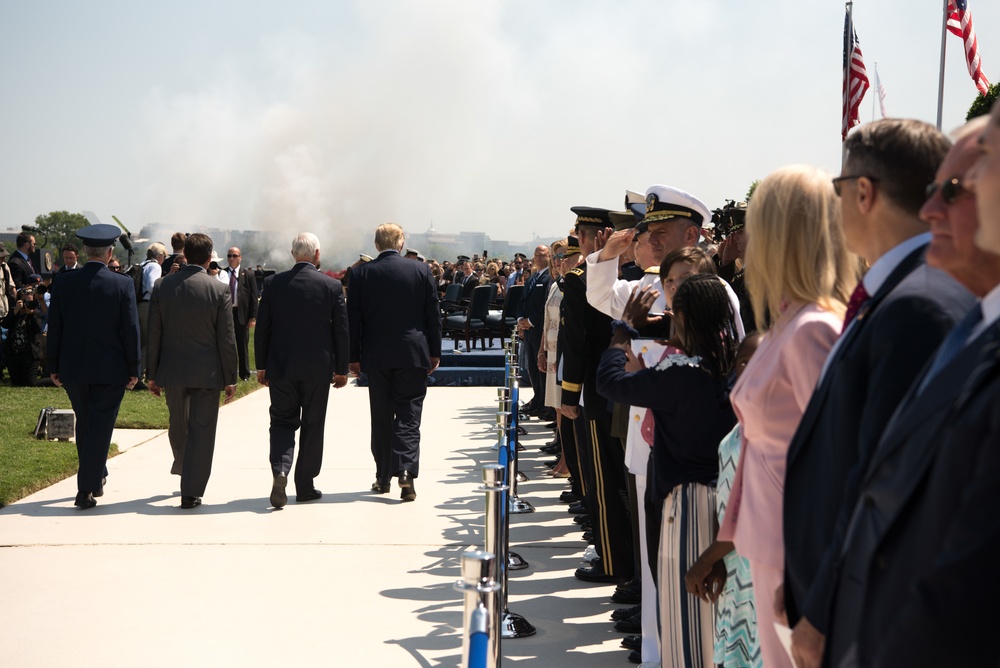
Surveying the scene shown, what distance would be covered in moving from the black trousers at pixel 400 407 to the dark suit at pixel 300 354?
14.7 inches

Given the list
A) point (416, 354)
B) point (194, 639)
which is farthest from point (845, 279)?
point (416, 354)

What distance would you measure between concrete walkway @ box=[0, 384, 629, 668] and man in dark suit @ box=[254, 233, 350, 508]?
502 mm

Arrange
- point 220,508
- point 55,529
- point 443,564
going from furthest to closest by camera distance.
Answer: point 220,508 < point 55,529 < point 443,564

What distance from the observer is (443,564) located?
7.31 m

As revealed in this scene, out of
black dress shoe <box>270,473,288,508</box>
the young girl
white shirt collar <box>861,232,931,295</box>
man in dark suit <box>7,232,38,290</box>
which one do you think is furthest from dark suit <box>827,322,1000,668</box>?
man in dark suit <box>7,232,38,290</box>

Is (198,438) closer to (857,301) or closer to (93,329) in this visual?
(93,329)

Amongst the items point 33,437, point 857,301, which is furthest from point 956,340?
point 33,437

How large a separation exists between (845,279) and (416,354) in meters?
6.52

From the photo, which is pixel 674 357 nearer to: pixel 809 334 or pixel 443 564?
pixel 809 334

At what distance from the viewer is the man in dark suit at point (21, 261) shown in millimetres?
17922

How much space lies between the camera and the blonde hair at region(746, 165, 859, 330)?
2.86 metres

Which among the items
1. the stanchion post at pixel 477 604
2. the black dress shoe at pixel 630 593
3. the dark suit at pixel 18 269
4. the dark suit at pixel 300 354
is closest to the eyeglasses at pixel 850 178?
the stanchion post at pixel 477 604

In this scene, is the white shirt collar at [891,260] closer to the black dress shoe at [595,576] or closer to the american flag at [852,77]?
the black dress shoe at [595,576]

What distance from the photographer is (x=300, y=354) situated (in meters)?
9.05
